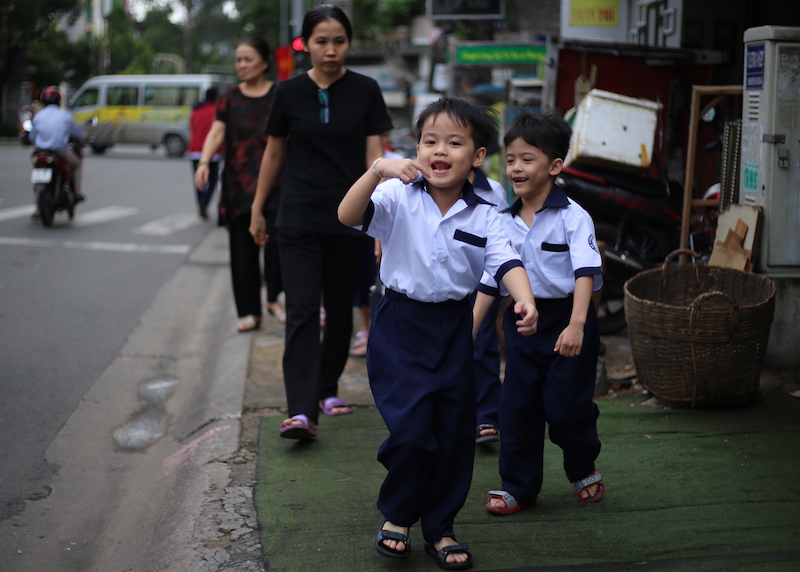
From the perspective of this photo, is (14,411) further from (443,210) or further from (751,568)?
(751,568)

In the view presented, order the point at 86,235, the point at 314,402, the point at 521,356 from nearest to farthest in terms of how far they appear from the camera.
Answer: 1. the point at 521,356
2. the point at 314,402
3. the point at 86,235

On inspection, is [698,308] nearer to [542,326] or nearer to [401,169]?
[542,326]

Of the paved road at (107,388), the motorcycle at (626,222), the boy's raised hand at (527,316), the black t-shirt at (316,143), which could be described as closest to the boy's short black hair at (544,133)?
the boy's raised hand at (527,316)

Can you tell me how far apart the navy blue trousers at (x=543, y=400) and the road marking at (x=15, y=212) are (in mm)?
10580

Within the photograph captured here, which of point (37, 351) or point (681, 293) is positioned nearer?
point (681, 293)

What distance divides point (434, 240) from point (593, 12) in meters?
8.76

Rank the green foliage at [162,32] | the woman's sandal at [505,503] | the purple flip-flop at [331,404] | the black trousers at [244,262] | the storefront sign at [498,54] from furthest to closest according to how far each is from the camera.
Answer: the green foliage at [162,32]
the storefront sign at [498,54]
the black trousers at [244,262]
the purple flip-flop at [331,404]
the woman's sandal at [505,503]

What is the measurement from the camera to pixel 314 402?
162 inches

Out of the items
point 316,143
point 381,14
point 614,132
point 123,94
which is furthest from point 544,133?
point 381,14

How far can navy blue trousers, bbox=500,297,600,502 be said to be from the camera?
10.8ft

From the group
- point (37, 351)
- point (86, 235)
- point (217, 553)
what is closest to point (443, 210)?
point (217, 553)

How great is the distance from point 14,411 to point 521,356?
2945 mm

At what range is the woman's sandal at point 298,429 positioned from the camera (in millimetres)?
4016

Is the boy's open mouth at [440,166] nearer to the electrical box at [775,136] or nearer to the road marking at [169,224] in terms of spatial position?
the electrical box at [775,136]
